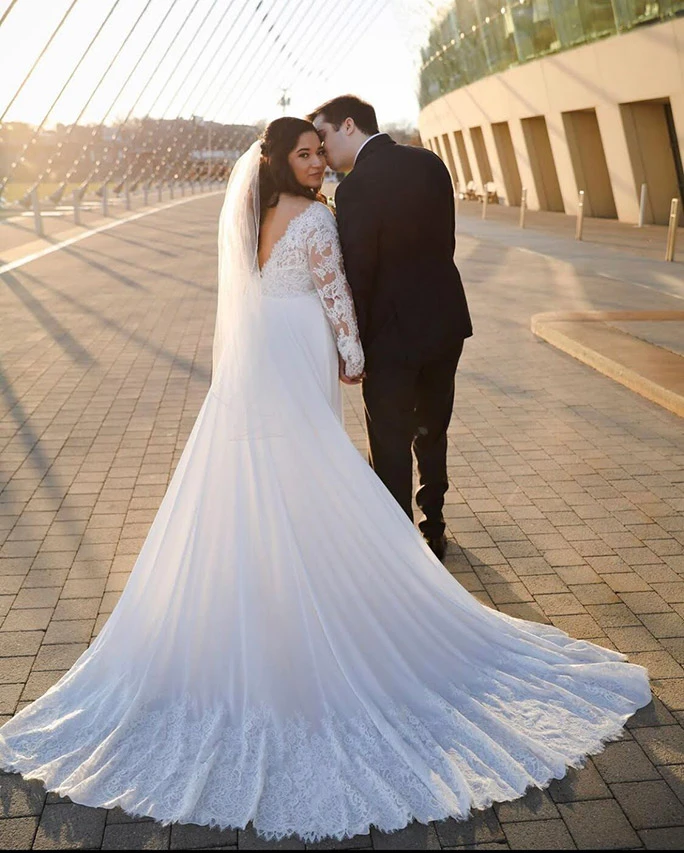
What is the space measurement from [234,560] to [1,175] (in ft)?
63.8

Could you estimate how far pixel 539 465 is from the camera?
6.66 metres

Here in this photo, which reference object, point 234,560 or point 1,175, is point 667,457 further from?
point 1,175

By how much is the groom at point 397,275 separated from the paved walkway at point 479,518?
737mm

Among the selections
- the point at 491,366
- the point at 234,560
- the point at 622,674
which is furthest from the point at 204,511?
the point at 491,366

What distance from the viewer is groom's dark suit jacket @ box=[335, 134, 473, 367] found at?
4.27 metres

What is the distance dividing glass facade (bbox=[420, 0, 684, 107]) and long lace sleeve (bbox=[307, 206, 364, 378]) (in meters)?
21.0

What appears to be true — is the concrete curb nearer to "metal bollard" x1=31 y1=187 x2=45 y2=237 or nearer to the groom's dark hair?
the groom's dark hair

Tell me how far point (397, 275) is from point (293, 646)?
5.58ft

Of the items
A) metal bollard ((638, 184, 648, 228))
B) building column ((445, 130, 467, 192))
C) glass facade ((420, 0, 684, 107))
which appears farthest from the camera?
building column ((445, 130, 467, 192))

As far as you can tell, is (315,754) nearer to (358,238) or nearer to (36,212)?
(358,238)

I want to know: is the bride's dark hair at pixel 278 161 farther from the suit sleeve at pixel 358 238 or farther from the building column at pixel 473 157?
the building column at pixel 473 157

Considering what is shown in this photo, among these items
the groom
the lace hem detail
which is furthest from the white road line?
the lace hem detail

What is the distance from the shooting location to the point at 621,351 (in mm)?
9594

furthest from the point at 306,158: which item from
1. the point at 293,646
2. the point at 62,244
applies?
the point at 62,244
